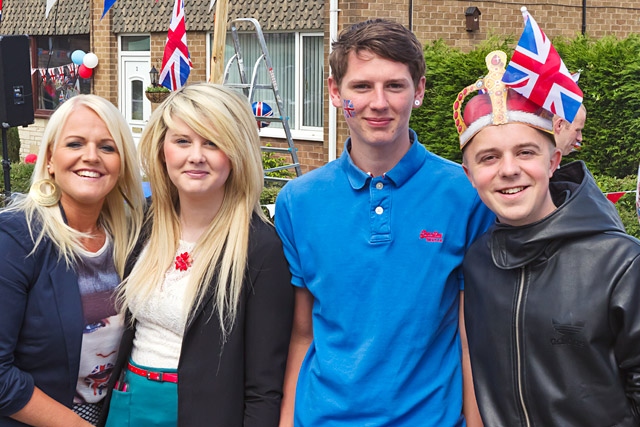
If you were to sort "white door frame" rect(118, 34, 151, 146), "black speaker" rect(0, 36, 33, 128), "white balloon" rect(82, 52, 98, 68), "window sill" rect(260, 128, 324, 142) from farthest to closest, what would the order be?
"white balloon" rect(82, 52, 98, 68), "white door frame" rect(118, 34, 151, 146), "window sill" rect(260, 128, 324, 142), "black speaker" rect(0, 36, 33, 128)

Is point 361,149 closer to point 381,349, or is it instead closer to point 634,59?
point 381,349

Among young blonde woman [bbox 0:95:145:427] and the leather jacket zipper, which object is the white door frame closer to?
young blonde woman [bbox 0:95:145:427]

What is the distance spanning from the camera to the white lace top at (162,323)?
8.54ft

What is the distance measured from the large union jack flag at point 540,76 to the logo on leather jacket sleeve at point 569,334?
566 mm

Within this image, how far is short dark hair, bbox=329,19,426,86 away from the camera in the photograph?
247 centimetres

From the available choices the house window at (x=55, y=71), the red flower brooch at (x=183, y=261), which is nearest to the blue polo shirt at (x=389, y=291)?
the red flower brooch at (x=183, y=261)

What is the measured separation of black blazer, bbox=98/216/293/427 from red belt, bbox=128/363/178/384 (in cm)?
6

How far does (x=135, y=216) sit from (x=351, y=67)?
3.27ft

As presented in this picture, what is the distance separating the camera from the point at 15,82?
31.2ft

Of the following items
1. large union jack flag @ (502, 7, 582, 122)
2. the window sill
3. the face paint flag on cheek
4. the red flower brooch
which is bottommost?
the window sill

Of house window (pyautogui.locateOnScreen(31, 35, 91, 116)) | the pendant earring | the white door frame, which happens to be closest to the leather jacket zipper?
the pendant earring

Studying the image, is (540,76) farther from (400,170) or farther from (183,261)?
(183,261)

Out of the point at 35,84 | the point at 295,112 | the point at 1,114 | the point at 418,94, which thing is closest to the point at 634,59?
the point at 295,112

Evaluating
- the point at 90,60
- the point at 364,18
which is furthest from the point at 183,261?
the point at 90,60
